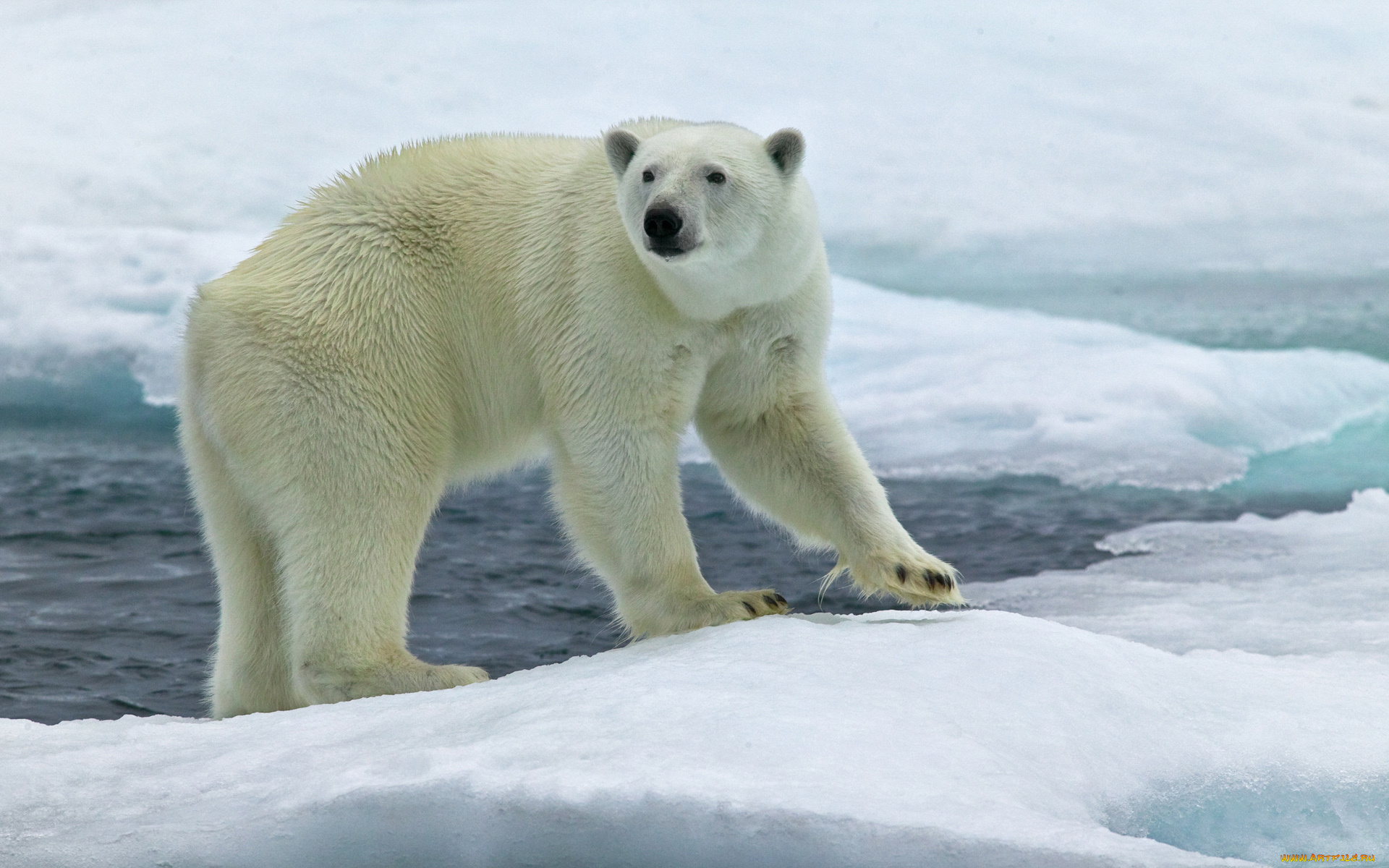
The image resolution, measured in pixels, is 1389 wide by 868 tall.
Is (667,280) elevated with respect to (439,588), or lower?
elevated

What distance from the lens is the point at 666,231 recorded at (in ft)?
10.9

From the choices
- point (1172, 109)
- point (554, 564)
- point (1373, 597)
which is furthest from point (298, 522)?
point (1172, 109)

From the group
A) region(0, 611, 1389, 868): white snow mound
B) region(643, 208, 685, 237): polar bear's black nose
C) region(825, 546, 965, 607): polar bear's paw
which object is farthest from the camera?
Answer: region(825, 546, 965, 607): polar bear's paw

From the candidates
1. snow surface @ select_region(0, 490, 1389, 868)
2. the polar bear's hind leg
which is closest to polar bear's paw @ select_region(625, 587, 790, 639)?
snow surface @ select_region(0, 490, 1389, 868)

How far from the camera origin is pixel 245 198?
39.5 ft

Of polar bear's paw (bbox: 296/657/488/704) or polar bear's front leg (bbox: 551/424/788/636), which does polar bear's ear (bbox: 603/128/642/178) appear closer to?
polar bear's front leg (bbox: 551/424/788/636)

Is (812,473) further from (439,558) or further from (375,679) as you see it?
(439,558)

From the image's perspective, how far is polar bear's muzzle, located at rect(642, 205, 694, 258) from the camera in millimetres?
3297

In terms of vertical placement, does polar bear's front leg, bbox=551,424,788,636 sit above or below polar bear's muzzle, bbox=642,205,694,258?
below

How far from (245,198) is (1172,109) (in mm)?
10095

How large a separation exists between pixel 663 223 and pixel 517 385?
81cm

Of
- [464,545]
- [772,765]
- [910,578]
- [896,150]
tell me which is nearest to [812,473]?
[910,578]

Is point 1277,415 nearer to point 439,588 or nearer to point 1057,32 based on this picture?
point 439,588

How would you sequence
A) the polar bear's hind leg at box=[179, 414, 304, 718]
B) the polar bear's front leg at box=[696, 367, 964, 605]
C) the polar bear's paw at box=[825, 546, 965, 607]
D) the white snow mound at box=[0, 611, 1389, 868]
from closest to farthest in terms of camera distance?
the white snow mound at box=[0, 611, 1389, 868], the polar bear's paw at box=[825, 546, 965, 607], the polar bear's front leg at box=[696, 367, 964, 605], the polar bear's hind leg at box=[179, 414, 304, 718]
